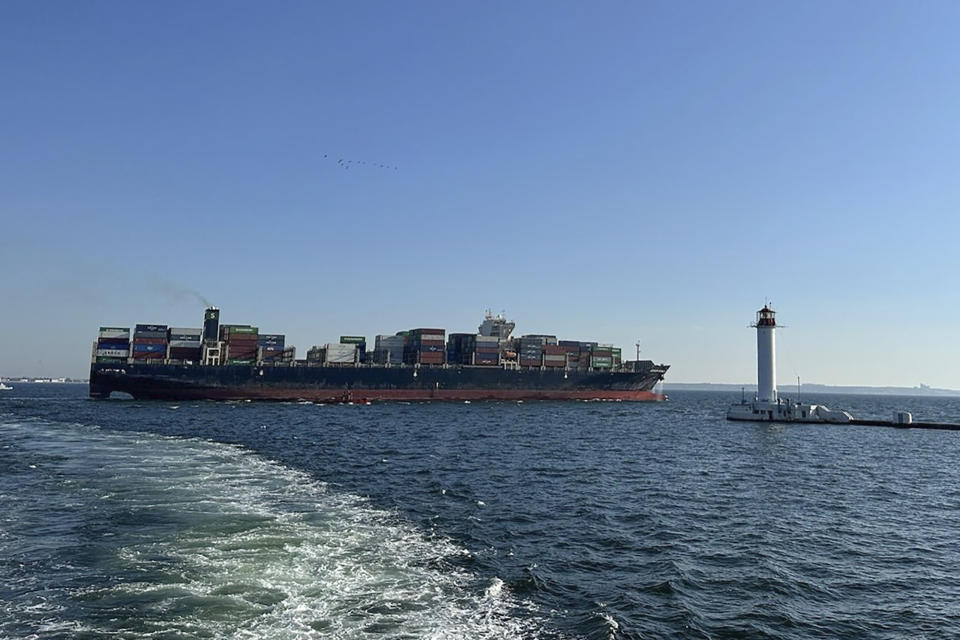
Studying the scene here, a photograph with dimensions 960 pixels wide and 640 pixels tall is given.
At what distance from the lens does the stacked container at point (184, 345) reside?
97188 millimetres

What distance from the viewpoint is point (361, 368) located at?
10188 centimetres

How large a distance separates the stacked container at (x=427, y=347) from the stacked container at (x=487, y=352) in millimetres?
6688

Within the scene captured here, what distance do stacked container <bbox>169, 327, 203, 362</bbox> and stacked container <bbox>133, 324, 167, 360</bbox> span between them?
4.20 ft

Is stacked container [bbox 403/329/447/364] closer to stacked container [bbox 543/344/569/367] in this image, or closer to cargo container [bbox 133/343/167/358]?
stacked container [bbox 543/344/569/367]

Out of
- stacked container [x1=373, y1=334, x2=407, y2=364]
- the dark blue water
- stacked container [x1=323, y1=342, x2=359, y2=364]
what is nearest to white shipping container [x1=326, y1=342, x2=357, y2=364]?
stacked container [x1=323, y1=342, x2=359, y2=364]

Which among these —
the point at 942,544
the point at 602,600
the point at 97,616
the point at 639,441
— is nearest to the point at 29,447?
the point at 97,616

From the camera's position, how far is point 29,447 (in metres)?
41.4

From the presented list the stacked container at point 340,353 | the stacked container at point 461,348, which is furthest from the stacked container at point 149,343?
the stacked container at point 461,348

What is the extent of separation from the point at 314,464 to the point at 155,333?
74.6 m

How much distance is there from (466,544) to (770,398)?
64759mm

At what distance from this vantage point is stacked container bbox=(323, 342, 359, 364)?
10781cm

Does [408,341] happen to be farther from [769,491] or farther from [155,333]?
[769,491]

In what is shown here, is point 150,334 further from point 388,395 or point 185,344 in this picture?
point 388,395

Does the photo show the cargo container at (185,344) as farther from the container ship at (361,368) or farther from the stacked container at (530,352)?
the stacked container at (530,352)
